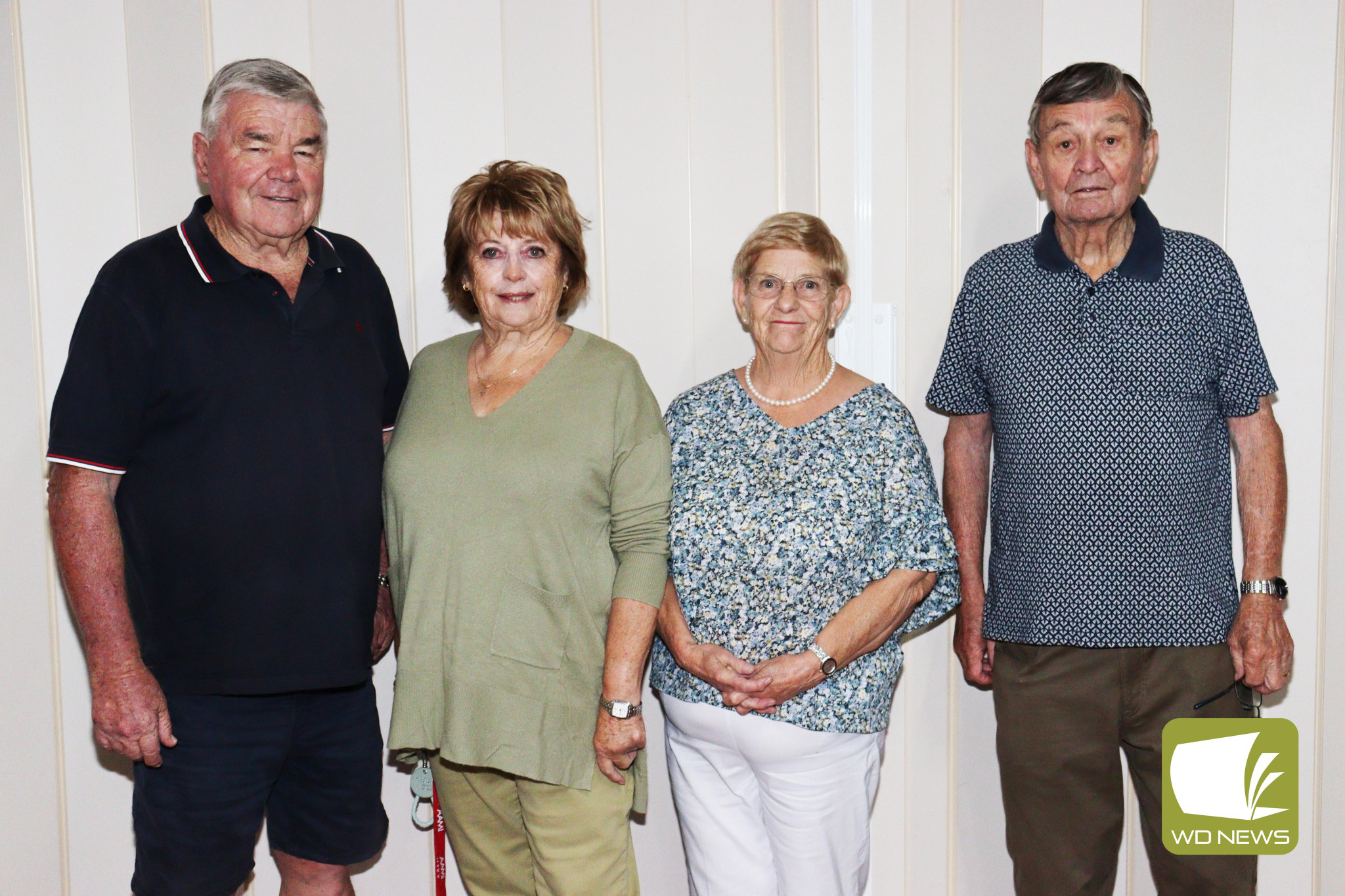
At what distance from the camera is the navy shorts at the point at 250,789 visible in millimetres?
1796

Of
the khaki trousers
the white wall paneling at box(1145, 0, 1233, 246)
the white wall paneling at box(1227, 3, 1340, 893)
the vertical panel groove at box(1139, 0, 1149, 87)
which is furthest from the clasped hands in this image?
the vertical panel groove at box(1139, 0, 1149, 87)

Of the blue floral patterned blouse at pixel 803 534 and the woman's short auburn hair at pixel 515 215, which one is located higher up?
the woman's short auburn hair at pixel 515 215

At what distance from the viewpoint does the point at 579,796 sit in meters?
1.78

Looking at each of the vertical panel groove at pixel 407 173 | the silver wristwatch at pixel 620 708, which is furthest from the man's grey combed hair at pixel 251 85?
the silver wristwatch at pixel 620 708

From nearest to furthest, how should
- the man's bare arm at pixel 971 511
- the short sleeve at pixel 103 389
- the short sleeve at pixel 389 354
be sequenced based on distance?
the short sleeve at pixel 103 389, the short sleeve at pixel 389 354, the man's bare arm at pixel 971 511

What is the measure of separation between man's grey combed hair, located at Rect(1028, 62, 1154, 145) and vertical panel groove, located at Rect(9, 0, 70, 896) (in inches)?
85.5

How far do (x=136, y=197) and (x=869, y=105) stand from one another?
5.49 feet

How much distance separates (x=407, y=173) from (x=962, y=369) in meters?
1.33

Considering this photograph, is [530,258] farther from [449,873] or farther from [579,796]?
[449,873]

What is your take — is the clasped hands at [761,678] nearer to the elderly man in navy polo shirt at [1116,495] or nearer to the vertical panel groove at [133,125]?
the elderly man in navy polo shirt at [1116,495]

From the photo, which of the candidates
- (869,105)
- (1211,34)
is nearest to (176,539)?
(869,105)

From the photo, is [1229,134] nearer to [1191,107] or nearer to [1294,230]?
[1191,107]

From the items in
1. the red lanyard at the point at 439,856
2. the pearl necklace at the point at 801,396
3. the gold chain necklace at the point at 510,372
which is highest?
A: the gold chain necklace at the point at 510,372

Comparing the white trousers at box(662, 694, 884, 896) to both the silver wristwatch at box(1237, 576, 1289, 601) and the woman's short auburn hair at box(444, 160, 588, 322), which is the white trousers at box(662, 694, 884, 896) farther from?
the woman's short auburn hair at box(444, 160, 588, 322)
